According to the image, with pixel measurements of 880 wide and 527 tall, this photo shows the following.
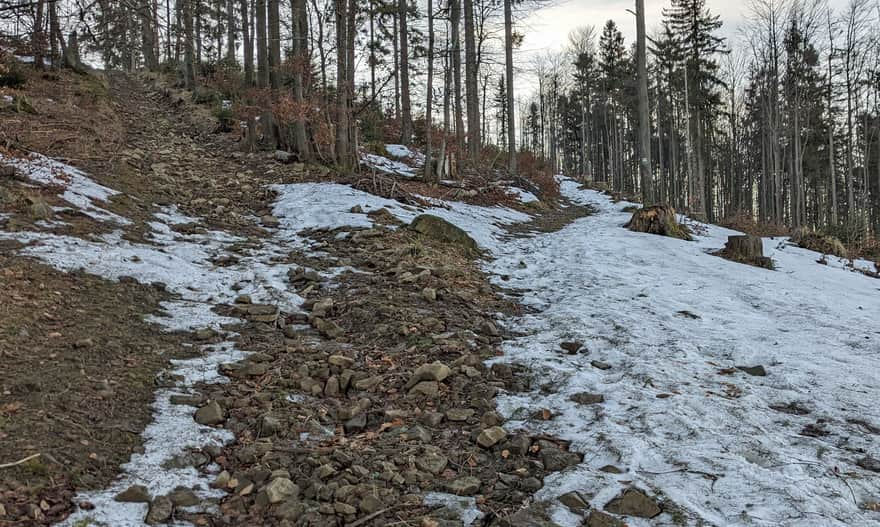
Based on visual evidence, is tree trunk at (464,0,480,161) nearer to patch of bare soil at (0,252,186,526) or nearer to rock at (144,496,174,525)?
patch of bare soil at (0,252,186,526)

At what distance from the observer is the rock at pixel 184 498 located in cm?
255

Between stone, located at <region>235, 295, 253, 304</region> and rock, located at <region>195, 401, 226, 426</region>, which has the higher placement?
stone, located at <region>235, 295, 253, 304</region>

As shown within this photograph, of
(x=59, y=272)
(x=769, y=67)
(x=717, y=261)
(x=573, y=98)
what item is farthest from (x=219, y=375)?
(x=573, y=98)

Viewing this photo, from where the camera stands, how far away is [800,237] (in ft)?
43.6

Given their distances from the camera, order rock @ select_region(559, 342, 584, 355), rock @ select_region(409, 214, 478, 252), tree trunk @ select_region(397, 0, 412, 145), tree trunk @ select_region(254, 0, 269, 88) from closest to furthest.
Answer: rock @ select_region(559, 342, 584, 355) → rock @ select_region(409, 214, 478, 252) → tree trunk @ select_region(254, 0, 269, 88) → tree trunk @ select_region(397, 0, 412, 145)

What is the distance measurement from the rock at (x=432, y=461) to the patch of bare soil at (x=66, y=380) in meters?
1.75

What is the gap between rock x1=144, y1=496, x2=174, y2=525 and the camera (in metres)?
2.40

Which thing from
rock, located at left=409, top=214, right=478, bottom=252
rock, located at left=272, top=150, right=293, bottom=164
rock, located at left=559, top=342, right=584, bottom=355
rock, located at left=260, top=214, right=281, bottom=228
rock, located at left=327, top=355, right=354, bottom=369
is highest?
rock, located at left=272, top=150, right=293, bottom=164

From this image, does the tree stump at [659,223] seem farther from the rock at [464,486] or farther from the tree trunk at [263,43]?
the tree trunk at [263,43]

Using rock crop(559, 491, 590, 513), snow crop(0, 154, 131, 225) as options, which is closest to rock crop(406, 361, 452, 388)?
rock crop(559, 491, 590, 513)

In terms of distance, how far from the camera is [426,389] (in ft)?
12.9

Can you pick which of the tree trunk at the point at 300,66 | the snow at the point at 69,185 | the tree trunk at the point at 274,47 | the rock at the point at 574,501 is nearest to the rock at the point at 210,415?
the rock at the point at 574,501

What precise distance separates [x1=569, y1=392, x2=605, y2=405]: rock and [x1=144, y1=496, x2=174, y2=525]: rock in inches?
110

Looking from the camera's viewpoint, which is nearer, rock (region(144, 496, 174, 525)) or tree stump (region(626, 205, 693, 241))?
rock (region(144, 496, 174, 525))
